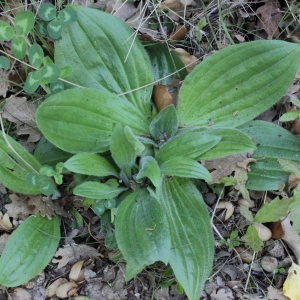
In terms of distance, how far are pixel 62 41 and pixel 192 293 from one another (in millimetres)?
1331

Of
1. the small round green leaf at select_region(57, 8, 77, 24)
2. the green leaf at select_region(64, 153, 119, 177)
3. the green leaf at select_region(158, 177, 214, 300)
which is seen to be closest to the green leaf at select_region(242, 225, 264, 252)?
the green leaf at select_region(158, 177, 214, 300)

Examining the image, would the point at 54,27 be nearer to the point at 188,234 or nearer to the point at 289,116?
the point at 188,234

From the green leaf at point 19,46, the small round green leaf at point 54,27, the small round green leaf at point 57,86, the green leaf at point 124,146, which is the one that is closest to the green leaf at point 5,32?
the green leaf at point 19,46

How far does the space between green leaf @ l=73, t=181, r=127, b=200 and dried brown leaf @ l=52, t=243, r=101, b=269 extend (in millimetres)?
399

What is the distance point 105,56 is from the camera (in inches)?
85.4

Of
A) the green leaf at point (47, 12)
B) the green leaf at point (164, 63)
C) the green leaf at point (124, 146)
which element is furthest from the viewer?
the green leaf at point (164, 63)

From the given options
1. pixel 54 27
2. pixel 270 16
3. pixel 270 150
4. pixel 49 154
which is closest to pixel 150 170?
pixel 49 154

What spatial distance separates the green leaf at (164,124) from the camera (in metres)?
2.05

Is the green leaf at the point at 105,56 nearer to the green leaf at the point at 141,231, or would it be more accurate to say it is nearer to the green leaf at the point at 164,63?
the green leaf at the point at 164,63

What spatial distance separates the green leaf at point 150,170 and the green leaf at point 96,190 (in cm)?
14

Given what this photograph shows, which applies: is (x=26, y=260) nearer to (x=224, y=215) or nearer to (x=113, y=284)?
(x=113, y=284)

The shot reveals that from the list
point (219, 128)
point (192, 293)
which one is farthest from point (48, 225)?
point (219, 128)

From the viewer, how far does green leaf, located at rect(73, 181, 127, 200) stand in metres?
1.97

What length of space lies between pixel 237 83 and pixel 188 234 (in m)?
0.77
